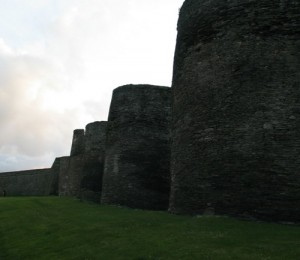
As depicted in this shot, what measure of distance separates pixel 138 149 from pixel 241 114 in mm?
9809

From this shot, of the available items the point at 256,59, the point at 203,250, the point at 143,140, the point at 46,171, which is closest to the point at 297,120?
the point at 256,59

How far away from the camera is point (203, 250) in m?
10.8

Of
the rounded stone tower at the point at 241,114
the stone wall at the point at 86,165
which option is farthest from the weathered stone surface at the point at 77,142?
the rounded stone tower at the point at 241,114

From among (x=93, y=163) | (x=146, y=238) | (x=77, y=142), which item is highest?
(x=77, y=142)

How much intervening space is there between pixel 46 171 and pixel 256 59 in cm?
3695

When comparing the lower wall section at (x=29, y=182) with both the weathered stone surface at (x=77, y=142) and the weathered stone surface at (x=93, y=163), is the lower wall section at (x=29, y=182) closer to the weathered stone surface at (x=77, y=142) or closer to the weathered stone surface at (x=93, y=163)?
the weathered stone surface at (x=77, y=142)

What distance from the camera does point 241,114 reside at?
1536cm

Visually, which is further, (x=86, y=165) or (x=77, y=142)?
(x=77, y=142)

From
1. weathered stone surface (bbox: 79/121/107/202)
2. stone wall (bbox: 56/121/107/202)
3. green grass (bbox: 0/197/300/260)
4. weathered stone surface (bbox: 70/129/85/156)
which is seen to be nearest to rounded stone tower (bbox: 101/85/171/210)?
green grass (bbox: 0/197/300/260)

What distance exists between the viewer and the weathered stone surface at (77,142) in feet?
128

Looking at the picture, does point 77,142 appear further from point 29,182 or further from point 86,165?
point 29,182

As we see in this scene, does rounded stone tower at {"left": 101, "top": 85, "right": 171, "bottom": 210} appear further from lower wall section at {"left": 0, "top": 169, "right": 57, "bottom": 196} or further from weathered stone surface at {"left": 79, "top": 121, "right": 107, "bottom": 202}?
lower wall section at {"left": 0, "top": 169, "right": 57, "bottom": 196}

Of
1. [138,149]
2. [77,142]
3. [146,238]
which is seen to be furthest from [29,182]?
[146,238]

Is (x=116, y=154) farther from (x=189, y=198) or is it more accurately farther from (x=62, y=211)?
(x=189, y=198)
